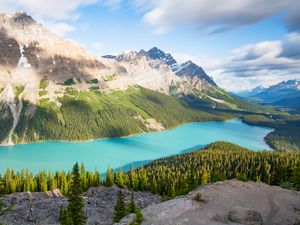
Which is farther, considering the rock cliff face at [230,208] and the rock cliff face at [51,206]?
the rock cliff face at [51,206]

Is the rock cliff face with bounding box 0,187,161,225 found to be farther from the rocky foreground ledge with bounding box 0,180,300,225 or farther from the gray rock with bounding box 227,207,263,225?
the gray rock with bounding box 227,207,263,225

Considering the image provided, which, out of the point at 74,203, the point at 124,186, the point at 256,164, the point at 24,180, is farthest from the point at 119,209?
the point at 256,164

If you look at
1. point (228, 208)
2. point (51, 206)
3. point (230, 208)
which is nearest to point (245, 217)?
point (230, 208)

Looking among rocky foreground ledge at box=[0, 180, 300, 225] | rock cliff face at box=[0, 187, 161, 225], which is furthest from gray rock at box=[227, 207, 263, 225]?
rock cliff face at box=[0, 187, 161, 225]

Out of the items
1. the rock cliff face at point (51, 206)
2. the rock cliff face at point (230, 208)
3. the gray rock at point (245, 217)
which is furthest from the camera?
the rock cliff face at point (51, 206)

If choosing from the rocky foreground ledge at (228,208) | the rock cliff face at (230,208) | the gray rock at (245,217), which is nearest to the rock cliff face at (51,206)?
the rocky foreground ledge at (228,208)

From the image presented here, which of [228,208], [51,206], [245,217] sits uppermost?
[245,217]

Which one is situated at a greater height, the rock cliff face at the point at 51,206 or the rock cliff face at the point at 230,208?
the rock cliff face at the point at 230,208

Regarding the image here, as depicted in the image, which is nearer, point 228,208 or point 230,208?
point 230,208

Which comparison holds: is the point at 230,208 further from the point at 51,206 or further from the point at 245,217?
the point at 51,206

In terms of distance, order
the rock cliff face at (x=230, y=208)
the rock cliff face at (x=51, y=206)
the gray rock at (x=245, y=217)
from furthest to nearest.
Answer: the rock cliff face at (x=51, y=206), the rock cliff face at (x=230, y=208), the gray rock at (x=245, y=217)

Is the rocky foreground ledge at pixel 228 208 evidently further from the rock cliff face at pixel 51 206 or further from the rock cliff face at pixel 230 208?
the rock cliff face at pixel 51 206

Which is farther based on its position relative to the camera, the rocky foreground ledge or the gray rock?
the rocky foreground ledge

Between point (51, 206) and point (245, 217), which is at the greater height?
point (245, 217)
